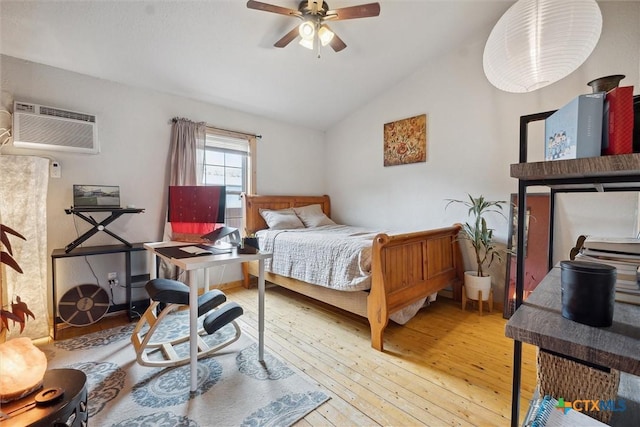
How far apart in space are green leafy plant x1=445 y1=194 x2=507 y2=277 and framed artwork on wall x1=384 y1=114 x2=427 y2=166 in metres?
0.81

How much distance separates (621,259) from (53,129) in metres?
3.60

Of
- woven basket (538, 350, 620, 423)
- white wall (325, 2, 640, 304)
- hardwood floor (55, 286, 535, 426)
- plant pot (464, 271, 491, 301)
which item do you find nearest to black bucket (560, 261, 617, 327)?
woven basket (538, 350, 620, 423)

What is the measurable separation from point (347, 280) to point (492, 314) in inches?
66.0

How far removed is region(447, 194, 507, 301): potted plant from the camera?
273 cm

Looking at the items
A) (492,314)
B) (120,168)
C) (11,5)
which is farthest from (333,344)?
(11,5)

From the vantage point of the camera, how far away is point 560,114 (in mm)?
615

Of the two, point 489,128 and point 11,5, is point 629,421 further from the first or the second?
point 11,5

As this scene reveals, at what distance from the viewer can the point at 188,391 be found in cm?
161

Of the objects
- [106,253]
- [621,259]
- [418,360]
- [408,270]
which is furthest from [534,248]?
[106,253]

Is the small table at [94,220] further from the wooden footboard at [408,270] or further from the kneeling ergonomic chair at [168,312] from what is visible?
the wooden footboard at [408,270]

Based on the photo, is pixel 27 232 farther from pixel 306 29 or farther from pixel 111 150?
pixel 306 29

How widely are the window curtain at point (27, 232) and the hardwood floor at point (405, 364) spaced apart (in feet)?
1.69

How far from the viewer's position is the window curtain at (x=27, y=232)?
212 cm

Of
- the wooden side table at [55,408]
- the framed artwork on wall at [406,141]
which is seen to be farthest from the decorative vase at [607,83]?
the framed artwork on wall at [406,141]
